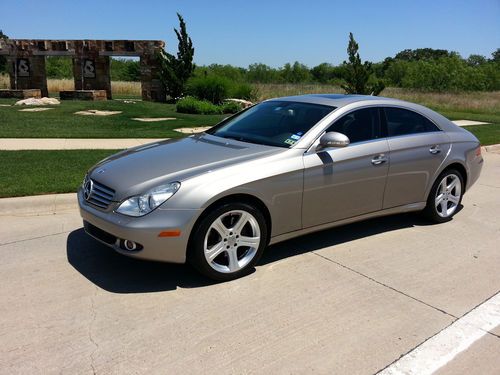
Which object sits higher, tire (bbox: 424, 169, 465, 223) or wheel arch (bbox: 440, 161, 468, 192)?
wheel arch (bbox: 440, 161, 468, 192)

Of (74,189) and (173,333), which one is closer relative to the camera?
(173,333)

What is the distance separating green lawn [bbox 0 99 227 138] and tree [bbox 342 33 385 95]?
8.48m

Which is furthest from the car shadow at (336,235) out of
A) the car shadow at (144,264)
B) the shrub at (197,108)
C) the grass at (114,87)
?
the grass at (114,87)

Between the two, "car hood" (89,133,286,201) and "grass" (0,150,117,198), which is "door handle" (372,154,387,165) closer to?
"car hood" (89,133,286,201)

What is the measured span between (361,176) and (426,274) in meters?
1.12

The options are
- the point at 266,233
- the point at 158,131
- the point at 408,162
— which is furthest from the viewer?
the point at 158,131

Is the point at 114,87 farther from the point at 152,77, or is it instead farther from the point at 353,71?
→ the point at 353,71

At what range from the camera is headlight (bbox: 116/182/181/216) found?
12.1 ft

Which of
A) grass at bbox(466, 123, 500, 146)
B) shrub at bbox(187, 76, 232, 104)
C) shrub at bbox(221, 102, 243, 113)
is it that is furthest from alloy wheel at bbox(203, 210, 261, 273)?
shrub at bbox(187, 76, 232, 104)

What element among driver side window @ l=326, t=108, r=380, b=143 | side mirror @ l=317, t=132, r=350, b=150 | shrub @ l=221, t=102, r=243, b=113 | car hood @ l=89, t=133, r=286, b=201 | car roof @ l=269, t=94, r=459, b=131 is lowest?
shrub @ l=221, t=102, r=243, b=113

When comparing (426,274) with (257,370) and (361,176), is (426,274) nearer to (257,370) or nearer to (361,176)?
(361,176)

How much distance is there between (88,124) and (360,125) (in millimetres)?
10226

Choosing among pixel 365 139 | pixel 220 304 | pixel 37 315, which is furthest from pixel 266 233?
pixel 37 315

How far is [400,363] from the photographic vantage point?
294 cm
